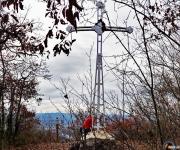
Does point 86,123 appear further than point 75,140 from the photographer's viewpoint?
No

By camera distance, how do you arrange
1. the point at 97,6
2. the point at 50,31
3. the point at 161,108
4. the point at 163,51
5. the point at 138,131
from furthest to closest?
the point at 163,51, the point at 138,131, the point at 161,108, the point at 97,6, the point at 50,31

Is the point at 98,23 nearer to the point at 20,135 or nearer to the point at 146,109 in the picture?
the point at 146,109

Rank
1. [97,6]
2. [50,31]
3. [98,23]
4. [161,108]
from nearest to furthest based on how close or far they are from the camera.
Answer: [50,31] → [98,23] → [97,6] → [161,108]

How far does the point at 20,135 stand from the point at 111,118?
26952 millimetres

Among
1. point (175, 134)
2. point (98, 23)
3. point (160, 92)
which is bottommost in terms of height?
point (175, 134)

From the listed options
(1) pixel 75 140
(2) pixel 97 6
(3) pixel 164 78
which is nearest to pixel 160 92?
(3) pixel 164 78

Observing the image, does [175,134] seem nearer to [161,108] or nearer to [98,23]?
[161,108]

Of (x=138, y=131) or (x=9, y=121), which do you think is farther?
(x=9, y=121)

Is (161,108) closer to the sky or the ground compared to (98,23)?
closer to the ground

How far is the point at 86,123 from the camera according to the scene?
811cm

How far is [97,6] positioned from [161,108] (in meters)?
1.62

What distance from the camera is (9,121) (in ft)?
101

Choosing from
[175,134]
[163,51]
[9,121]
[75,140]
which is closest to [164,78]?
[175,134]

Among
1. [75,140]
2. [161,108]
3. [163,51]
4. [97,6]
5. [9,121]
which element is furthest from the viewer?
[9,121]
